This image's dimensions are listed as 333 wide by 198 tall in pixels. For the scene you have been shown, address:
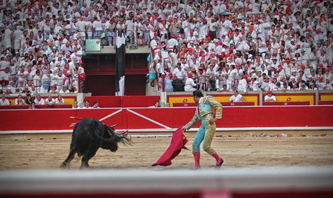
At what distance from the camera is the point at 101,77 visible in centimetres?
2252

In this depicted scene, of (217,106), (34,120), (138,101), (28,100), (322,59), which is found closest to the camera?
(217,106)

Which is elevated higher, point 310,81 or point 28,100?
point 310,81

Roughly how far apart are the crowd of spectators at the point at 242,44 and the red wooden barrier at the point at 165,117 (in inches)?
80.0

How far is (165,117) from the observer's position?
1403cm

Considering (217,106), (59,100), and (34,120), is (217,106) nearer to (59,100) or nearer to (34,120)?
(34,120)


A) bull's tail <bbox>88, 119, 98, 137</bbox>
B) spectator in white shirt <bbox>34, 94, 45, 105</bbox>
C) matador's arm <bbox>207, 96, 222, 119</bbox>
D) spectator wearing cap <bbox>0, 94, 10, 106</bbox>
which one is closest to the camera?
bull's tail <bbox>88, 119, 98, 137</bbox>

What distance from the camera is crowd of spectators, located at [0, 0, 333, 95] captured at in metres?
16.0

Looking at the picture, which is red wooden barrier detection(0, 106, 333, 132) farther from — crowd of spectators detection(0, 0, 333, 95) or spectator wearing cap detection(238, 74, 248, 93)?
crowd of spectators detection(0, 0, 333, 95)

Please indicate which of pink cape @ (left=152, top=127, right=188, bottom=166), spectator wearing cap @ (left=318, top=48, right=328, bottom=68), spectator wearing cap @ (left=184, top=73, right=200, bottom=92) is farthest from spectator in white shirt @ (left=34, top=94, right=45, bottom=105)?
spectator wearing cap @ (left=318, top=48, right=328, bottom=68)

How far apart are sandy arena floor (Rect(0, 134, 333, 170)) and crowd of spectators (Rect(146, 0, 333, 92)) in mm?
3755

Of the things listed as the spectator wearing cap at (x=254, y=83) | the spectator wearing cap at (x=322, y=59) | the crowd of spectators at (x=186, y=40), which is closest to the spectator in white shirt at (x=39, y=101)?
the crowd of spectators at (x=186, y=40)

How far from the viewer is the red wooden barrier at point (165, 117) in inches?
540

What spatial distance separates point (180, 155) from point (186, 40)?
31.3ft

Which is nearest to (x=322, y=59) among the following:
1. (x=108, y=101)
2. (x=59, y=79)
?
(x=108, y=101)
